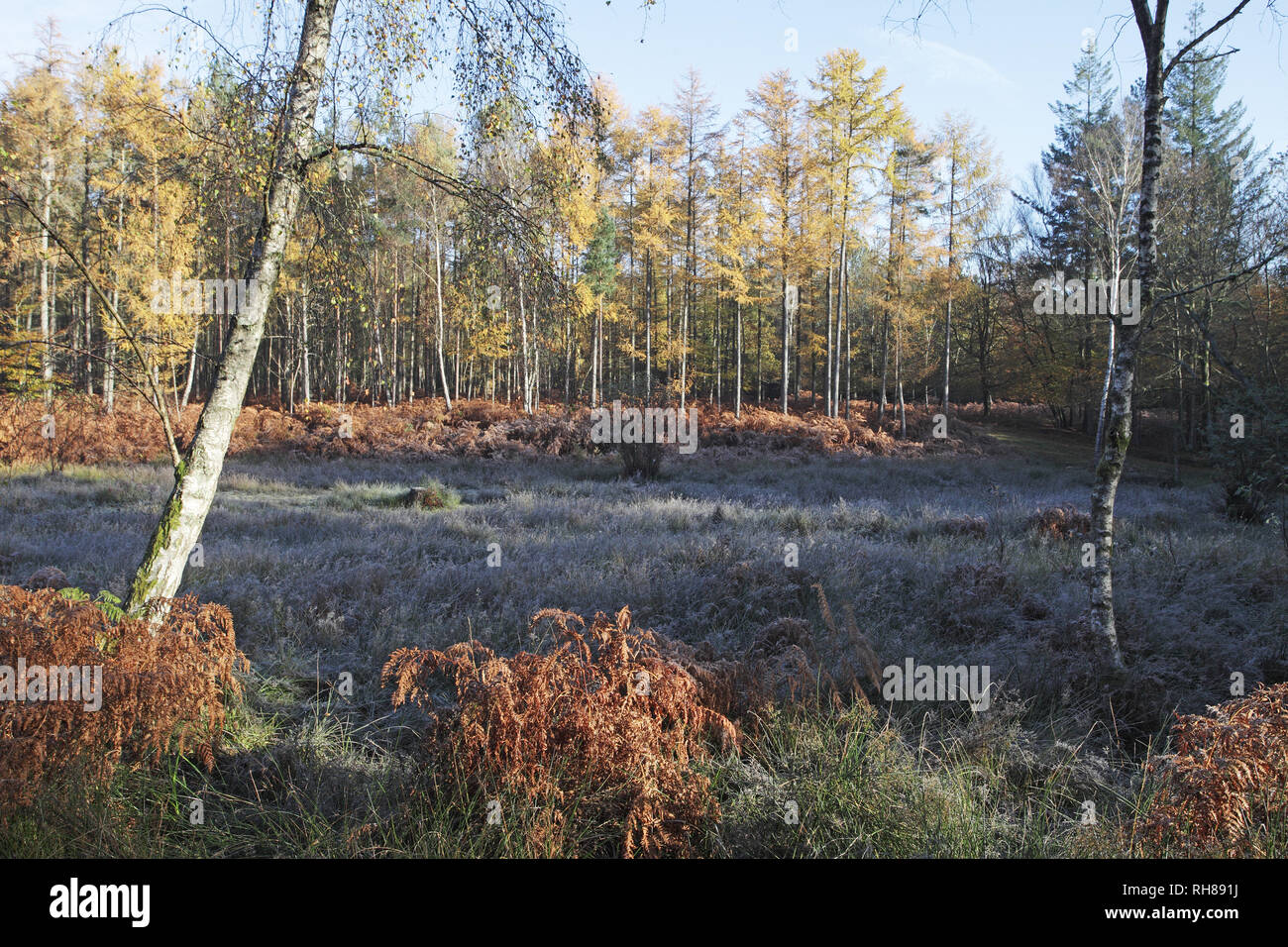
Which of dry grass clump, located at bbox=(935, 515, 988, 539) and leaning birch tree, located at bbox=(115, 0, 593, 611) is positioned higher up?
leaning birch tree, located at bbox=(115, 0, 593, 611)

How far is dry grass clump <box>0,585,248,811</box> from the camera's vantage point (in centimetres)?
291

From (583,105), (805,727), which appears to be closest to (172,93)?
(583,105)

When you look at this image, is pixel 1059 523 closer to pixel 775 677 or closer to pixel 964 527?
pixel 964 527

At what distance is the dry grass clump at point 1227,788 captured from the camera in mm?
2570

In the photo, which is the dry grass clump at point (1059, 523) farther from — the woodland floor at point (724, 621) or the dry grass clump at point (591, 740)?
the dry grass clump at point (591, 740)

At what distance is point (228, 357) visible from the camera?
423 cm

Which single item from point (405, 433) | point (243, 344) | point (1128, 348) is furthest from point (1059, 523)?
point (405, 433)

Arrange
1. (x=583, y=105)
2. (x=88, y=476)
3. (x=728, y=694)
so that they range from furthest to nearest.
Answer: (x=88, y=476), (x=583, y=105), (x=728, y=694)

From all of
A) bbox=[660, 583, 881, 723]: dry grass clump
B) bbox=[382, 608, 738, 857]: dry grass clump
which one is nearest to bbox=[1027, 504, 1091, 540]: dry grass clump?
bbox=[660, 583, 881, 723]: dry grass clump

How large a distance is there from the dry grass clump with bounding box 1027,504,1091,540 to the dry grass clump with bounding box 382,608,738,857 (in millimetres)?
8087

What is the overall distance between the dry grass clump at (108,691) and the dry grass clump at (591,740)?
1067mm

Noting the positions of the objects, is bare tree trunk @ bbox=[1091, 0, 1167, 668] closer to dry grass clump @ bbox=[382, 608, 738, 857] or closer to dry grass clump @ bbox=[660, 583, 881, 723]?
dry grass clump @ bbox=[660, 583, 881, 723]

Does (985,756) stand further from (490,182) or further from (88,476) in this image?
(88,476)
